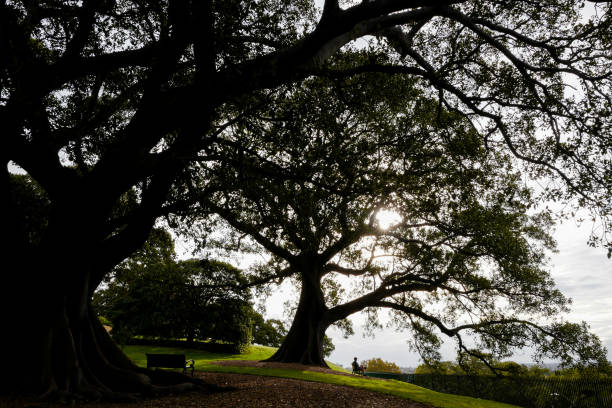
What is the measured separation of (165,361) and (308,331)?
36.6 ft

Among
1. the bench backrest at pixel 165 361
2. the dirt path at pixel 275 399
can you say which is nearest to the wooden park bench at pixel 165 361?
the bench backrest at pixel 165 361

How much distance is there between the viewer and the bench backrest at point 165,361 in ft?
37.8

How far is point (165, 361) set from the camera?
11719 millimetres

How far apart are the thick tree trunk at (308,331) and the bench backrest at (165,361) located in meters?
10.1

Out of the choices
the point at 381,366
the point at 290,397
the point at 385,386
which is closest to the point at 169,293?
the point at 290,397

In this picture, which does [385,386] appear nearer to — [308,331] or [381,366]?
[308,331]

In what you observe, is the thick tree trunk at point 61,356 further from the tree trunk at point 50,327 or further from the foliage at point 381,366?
the foliage at point 381,366

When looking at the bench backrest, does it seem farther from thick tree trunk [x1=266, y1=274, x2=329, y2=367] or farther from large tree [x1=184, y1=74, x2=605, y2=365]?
thick tree trunk [x1=266, y1=274, x2=329, y2=367]

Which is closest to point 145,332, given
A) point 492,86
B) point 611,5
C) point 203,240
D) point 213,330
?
point 213,330

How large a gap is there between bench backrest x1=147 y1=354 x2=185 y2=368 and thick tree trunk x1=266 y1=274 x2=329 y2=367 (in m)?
10.1

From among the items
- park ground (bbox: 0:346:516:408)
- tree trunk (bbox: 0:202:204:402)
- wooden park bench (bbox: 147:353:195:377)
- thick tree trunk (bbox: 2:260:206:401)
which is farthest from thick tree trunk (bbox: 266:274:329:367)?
tree trunk (bbox: 0:202:204:402)

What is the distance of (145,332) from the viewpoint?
25.9m

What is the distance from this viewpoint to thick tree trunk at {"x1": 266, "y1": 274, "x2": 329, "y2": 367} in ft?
67.7

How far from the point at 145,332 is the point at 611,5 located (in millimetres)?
30384
